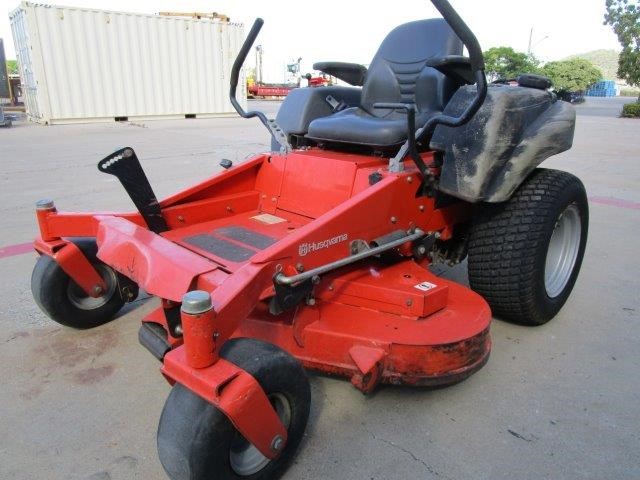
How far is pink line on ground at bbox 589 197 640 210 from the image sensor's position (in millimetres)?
5270

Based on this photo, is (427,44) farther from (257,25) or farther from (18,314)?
(18,314)

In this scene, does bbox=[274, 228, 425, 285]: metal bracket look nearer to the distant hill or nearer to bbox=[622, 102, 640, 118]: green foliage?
bbox=[622, 102, 640, 118]: green foliage

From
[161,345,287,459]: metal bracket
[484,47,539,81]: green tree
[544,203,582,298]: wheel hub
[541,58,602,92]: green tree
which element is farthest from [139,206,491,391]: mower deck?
[541,58,602,92]: green tree

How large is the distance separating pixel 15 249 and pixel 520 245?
3415 millimetres

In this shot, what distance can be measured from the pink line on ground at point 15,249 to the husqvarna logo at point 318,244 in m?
2.73

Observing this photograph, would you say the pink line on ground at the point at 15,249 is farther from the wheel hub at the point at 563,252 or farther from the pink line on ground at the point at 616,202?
the pink line on ground at the point at 616,202

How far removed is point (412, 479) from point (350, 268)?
90 centimetres

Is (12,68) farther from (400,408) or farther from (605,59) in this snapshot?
(605,59)

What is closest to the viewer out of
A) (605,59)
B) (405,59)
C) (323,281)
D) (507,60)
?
(323,281)

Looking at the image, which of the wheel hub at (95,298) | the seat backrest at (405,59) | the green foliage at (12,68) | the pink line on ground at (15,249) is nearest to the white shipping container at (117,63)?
the pink line on ground at (15,249)

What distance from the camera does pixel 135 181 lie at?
2.34 meters

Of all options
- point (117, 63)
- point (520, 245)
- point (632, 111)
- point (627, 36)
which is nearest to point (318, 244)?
point (520, 245)

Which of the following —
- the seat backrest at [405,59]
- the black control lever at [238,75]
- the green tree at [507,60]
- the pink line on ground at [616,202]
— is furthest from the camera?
the green tree at [507,60]

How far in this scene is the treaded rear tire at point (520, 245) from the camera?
2389 mm
